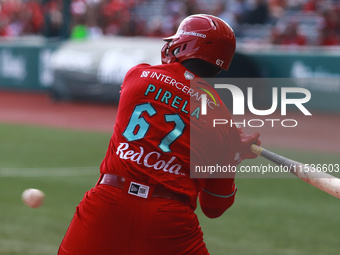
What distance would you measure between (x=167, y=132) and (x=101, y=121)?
40.5 feet

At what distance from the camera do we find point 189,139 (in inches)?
129

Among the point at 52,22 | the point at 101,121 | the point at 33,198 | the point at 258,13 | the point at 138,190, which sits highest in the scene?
the point at 138,190

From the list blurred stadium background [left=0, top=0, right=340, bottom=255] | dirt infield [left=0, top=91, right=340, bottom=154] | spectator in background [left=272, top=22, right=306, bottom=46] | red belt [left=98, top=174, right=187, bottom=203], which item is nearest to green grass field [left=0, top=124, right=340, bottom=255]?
blurred stadium background [left=0, top=0, right=340, bottom=255]

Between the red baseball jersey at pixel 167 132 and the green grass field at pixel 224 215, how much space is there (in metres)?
2.44

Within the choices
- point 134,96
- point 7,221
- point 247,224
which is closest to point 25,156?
point 7,221

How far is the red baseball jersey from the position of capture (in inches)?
128

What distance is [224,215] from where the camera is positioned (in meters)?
7.58

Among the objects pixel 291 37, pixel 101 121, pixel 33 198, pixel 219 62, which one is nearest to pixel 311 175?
pixel 219 62

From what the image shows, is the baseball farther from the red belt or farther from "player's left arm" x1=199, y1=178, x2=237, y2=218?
"player's left arm" x1=199, y1=178, x2=237, y2=218

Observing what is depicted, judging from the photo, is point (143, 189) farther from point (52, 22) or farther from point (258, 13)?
point (52, 22)

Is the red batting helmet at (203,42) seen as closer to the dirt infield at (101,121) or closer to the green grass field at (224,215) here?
the green grass field at (224,215)

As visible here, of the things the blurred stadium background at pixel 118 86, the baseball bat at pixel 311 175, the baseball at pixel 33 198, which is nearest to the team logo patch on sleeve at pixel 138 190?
the baseball bat at pixel 311 175

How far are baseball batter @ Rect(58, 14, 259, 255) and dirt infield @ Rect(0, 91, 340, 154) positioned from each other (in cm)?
731

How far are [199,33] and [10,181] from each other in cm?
626
